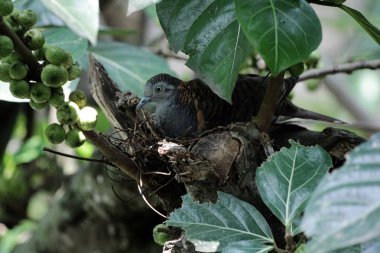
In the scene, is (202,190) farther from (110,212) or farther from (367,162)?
(110,212)

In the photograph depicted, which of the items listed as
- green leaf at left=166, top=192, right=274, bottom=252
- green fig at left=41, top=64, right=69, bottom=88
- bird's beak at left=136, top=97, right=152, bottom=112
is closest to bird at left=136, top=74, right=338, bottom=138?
bird's beak at left=136, top=97, right=152, bottom=112

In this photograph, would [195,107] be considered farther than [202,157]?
Yes

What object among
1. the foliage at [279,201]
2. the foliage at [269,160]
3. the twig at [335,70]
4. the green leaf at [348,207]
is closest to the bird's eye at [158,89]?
the twig at [335,70]

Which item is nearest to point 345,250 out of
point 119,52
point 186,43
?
point 186,43

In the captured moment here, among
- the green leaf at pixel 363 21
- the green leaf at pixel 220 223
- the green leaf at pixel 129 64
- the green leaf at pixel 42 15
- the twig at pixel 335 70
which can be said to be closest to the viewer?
the green leaf at pixel 220 223

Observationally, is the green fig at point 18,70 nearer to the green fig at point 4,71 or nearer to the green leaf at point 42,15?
the green fig at point 4,71

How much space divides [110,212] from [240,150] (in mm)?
1114

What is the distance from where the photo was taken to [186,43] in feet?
4.52

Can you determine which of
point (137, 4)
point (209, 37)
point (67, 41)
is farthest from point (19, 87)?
point (67, 41)

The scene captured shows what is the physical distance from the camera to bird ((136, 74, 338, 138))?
5.91 ft

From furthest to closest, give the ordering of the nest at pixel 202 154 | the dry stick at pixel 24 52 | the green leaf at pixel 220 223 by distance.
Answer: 1. the nest at pixel 202 154
2. the green leaf at pixel 220 223
3. the dry stick at pixel 24 52

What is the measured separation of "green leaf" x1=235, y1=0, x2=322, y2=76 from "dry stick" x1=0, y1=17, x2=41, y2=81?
0.36 m

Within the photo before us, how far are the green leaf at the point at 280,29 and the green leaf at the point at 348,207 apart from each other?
0.29 m

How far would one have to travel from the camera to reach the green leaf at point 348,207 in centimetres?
86
